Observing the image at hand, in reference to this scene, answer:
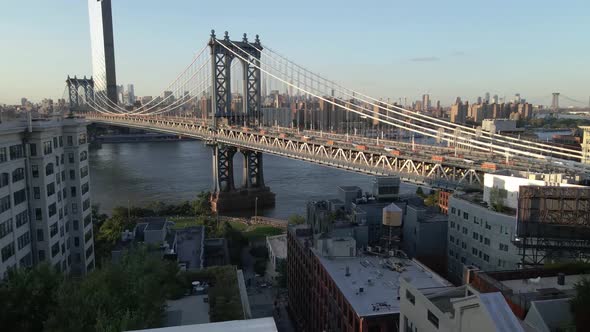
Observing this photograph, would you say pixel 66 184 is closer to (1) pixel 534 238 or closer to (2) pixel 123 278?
(2) pixel 123 278

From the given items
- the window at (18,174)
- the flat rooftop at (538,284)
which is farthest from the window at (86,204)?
the flat rooftop at (538,284)

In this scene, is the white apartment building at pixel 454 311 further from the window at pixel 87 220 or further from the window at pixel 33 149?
the window at pixel 87 220

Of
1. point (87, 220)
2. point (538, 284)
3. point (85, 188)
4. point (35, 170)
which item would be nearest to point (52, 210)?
point (35, 170)

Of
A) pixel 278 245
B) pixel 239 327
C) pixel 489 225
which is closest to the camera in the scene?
pixel 239 327

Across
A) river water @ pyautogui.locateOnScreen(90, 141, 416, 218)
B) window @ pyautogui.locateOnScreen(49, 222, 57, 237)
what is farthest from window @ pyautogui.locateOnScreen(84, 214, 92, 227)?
river water @ pyautogui.locateOnScreen(90, 141, 416, 218)

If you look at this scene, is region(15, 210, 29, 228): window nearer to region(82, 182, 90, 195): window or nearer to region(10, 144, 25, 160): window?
region(10, 144, 25, 160): window

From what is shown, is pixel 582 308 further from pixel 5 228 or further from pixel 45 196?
pixel 45 196
